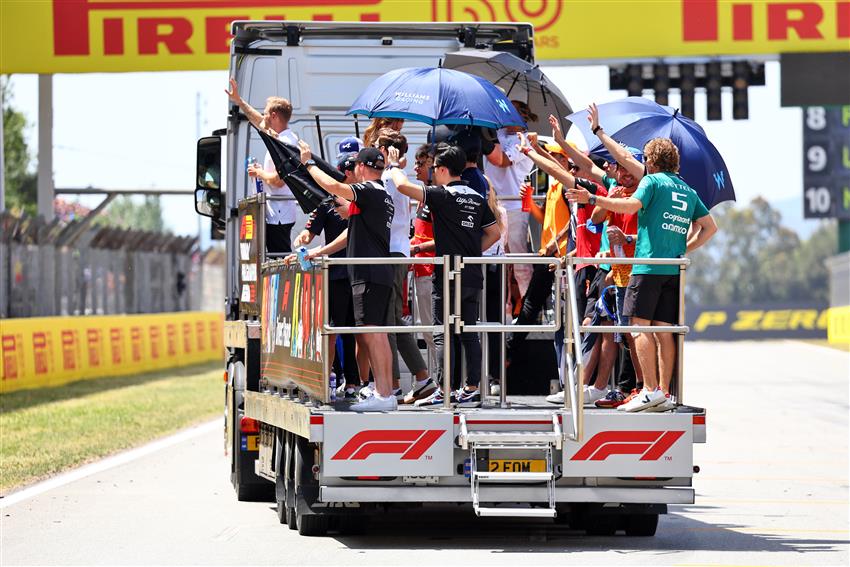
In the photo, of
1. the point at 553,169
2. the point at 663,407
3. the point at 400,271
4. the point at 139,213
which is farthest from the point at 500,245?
the point at 139,213

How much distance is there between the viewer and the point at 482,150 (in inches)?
505

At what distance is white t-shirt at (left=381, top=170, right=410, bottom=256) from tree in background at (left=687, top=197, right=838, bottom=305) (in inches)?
6161

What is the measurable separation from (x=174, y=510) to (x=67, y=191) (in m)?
27.6

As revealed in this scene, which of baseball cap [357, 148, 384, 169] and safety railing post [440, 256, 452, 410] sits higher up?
baseball cap [357, 148, 384, 169]

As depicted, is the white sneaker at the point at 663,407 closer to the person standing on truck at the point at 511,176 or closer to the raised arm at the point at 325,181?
the raised arm at the point at 325,181

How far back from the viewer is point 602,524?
38.1 feet

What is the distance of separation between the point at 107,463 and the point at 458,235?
22.1 ft

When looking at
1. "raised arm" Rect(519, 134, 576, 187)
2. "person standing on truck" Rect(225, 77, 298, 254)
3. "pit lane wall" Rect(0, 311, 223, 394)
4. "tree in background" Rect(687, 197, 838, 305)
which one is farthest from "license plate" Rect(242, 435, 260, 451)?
"tree in background" Rect(687, 197, 838, 305)

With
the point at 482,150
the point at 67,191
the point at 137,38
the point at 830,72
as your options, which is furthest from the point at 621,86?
the point at 482,150

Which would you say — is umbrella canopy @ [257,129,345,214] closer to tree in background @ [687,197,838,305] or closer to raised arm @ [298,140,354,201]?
raised arm @ [298,140,354,201]

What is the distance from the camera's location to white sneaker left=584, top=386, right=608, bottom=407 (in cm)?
1155

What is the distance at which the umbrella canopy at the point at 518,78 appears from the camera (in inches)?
531

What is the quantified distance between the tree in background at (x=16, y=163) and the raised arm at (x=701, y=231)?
76745mm

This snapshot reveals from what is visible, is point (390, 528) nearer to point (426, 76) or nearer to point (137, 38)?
point (426, 76)
